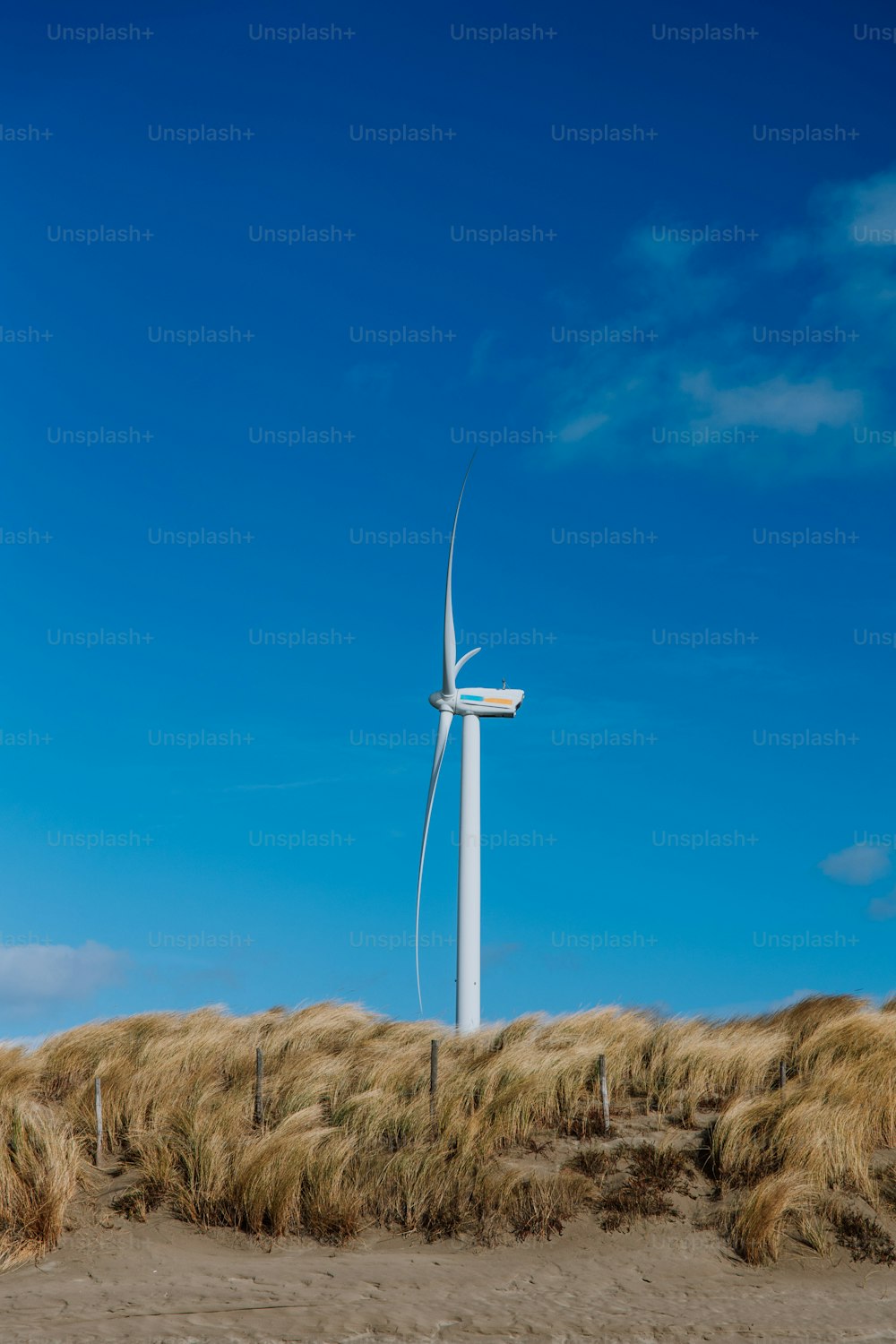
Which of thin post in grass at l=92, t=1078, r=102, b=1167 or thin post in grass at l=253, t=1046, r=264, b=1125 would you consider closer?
thin post in grass at l=92, t=1078, r=102, b=1167

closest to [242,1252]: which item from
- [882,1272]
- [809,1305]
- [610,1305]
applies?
[610,1305]

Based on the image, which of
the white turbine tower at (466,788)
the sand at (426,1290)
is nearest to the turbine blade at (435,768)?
the white turbine tower at (466,788)

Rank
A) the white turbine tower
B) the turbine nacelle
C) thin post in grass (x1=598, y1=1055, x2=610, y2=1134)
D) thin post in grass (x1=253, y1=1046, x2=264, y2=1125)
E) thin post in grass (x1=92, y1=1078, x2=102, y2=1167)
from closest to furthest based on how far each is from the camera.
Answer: thin post in grass (x1=92, y1=1078, x2=102, y2=1167) → thin post in grass (x1=598, y1=1055, x2=610, y2=1134) → thin post in grass (x1=253, y1=1046, x2=264, y2=1125) → the white turbine tower → the turbine nacelle

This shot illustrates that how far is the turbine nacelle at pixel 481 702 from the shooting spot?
26.3m

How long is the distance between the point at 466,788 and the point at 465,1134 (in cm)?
1060

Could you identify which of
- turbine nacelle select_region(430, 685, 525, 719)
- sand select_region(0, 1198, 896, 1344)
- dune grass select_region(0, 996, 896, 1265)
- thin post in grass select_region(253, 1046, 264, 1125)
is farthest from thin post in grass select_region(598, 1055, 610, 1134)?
turbine nacelle select_region(430, 685, 525, 719)

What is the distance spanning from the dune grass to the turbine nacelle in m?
8.60

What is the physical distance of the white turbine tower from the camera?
2338 cm

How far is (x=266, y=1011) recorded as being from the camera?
24375 millimetres

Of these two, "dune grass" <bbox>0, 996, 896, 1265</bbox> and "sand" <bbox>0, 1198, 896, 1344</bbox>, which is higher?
"dune grass" <bbox>0, 996, 896, 1265</bbox>

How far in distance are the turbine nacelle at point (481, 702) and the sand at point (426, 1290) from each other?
13778mm

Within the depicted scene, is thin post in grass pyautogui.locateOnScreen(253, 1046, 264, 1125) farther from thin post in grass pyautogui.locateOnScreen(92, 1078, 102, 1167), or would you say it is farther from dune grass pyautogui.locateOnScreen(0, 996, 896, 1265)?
thin post in grass pyautogui.locateOnScreen(92, 1078, 102, 1167)

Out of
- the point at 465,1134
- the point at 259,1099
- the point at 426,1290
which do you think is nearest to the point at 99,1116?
the point at 259,1099

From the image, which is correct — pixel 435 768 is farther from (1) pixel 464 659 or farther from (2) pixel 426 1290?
(2) pixel 426 1290
